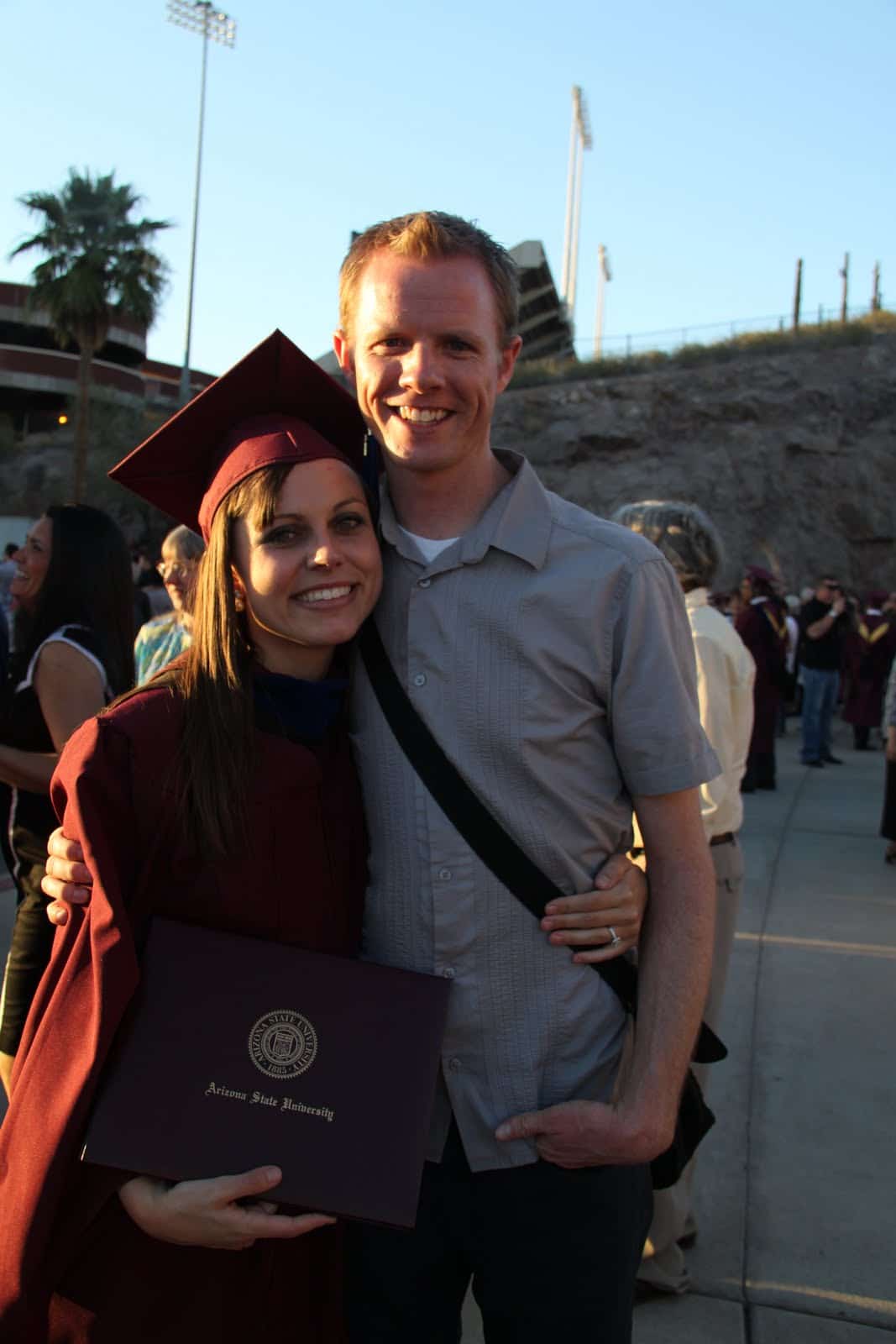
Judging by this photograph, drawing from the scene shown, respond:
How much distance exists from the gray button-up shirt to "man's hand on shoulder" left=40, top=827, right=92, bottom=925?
0.47 metres

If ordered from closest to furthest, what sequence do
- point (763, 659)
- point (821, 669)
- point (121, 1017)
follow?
point (121, 1017), point (763, 659), point (821, 669)

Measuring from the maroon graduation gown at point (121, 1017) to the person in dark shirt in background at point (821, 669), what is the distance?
449 inches

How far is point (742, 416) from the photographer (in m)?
26.8

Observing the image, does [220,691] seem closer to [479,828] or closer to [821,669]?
[479,828]

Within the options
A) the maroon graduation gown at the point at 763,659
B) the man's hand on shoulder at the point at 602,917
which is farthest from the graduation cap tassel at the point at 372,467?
the maroon graduation gown at the point at 763,659

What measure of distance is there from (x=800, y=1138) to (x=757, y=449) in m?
23.9

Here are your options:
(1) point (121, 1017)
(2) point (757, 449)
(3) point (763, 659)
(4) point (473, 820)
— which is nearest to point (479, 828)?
(4) point (473, 820)

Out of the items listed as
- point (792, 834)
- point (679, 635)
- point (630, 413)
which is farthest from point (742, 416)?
point (679, 635)

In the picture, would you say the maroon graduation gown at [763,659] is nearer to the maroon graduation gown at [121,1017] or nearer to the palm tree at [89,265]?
the maroon graduation gown at [121,1017]

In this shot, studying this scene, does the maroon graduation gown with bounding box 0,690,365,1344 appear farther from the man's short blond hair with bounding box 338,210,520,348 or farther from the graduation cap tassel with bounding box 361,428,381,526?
the man's short blond hair with bounding box 338,210,520,348

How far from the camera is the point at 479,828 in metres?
1.76

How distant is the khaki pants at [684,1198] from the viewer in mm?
3109

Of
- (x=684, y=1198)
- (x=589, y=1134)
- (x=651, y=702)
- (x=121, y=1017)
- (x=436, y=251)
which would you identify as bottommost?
(x=684, y=1198)

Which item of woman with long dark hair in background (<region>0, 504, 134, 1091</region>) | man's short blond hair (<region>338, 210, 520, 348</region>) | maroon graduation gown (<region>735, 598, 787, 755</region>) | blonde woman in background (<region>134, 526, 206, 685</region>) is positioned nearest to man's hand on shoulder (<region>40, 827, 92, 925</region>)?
man's short blond hair (<region>338, 210, 520, 348</region>)
